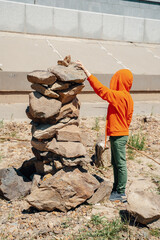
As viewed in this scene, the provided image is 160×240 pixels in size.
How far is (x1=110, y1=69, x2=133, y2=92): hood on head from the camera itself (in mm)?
4020

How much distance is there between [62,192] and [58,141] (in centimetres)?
73

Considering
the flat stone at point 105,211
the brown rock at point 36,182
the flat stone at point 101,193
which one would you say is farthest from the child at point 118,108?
the brown rock at point 36,182

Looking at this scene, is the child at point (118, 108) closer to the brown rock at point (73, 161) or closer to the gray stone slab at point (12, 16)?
the brown rock at point (73, 161)

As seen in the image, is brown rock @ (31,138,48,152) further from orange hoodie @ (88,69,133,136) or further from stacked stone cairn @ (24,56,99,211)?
orange hoodie @ (88,69,133,136)

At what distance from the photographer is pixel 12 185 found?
4.27 meters

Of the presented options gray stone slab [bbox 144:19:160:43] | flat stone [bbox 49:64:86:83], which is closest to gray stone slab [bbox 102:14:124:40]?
gray stone slab [bbox 144:19:160:43]

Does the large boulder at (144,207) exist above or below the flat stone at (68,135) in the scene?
below

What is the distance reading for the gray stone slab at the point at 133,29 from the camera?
13385 millimetres

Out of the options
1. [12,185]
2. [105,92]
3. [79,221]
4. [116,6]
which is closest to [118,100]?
Answer: [105,92]

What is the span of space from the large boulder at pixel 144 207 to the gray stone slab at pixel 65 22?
9897mm

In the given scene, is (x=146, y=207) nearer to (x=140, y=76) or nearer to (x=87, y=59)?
(x=140, y=76)

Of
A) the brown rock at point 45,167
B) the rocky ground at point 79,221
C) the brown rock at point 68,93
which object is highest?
the brown rock at point 68,93

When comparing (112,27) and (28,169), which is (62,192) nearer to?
(28,169)

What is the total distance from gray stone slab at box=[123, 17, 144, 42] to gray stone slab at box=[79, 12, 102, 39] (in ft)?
4.47
